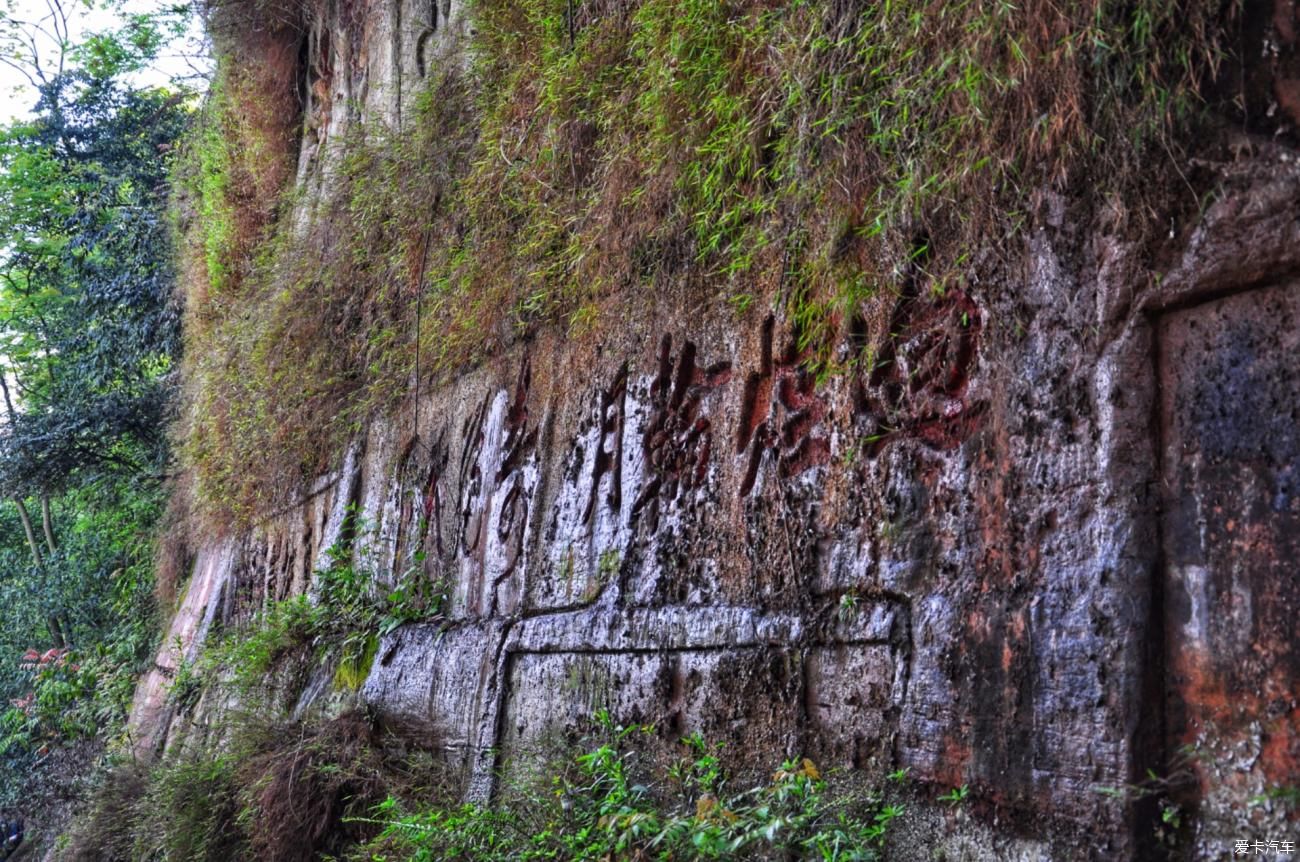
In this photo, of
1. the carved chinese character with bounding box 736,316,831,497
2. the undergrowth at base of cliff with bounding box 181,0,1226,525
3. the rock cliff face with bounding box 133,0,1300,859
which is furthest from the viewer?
the carved chinese character with bounding box 736,316,831,497

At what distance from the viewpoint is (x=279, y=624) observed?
5.91 meters

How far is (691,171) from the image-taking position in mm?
3436

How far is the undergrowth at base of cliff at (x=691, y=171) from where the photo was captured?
2211 mm

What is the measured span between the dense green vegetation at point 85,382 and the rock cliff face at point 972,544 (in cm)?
759

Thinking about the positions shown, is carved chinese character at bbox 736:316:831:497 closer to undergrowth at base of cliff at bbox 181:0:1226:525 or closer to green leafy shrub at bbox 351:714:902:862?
undergrowth at base of cliff at bbox 181:0:1226:525

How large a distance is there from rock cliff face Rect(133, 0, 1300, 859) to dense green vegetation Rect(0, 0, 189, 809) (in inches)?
299

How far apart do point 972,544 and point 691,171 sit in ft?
5.16

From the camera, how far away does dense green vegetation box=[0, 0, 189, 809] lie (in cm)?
1064

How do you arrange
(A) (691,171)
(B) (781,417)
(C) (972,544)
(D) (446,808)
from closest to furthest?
1. (C) (972,544)
2. (B) (781,417)
3. (A) (691,171)
4. (D) (446,808)

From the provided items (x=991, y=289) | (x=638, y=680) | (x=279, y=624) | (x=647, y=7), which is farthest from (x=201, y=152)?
(x=991, y=289)

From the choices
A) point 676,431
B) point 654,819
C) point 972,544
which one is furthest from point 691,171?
point 654,819

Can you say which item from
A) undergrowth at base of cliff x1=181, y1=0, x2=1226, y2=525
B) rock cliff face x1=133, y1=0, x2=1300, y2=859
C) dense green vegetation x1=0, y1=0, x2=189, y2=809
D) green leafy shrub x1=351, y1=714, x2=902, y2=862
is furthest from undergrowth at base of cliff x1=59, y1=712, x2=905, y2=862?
dense green vegetation x1=0, y1=0, x2=189, y2=809

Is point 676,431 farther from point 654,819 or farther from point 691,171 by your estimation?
point 654,819

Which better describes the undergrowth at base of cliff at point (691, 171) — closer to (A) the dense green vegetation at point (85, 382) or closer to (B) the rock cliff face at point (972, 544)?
(B) the rock cliff face at point (972, 544)
